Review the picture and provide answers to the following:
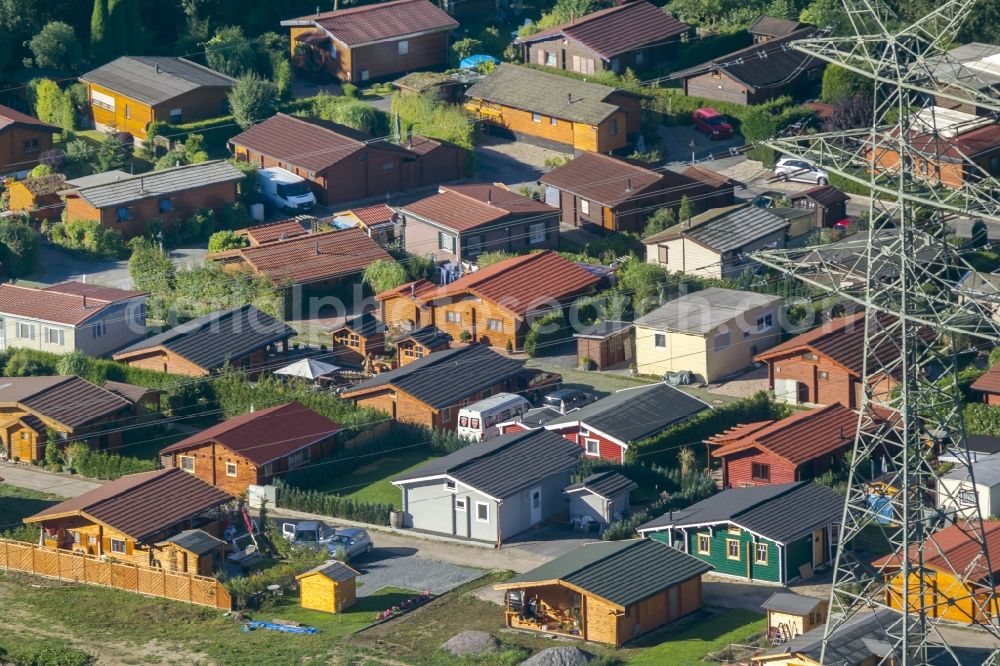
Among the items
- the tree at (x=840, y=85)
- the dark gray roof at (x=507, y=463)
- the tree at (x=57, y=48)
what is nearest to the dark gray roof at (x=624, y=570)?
the dark gray roof at (x=507, y=463)

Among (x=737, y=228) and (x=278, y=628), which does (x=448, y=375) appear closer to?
(x=737, y=228)

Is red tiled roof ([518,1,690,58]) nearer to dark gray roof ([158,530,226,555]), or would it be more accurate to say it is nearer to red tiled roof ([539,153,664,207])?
red tiled roof ([539,153,664,207])

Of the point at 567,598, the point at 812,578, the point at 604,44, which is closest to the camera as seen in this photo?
the point at 567,598

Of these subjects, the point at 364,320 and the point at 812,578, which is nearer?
the point at 812,578

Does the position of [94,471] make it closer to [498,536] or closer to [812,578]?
[498,536]

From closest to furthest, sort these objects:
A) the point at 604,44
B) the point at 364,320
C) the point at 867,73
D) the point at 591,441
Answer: the point at 867,73 → the point at 591,441 → the point at 364,320 → the point at 604,44

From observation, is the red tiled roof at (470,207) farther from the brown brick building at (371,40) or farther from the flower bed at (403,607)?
the flower bed at (403,607)

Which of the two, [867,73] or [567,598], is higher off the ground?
[867,73]

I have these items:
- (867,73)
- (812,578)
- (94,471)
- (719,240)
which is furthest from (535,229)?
(867,73)
